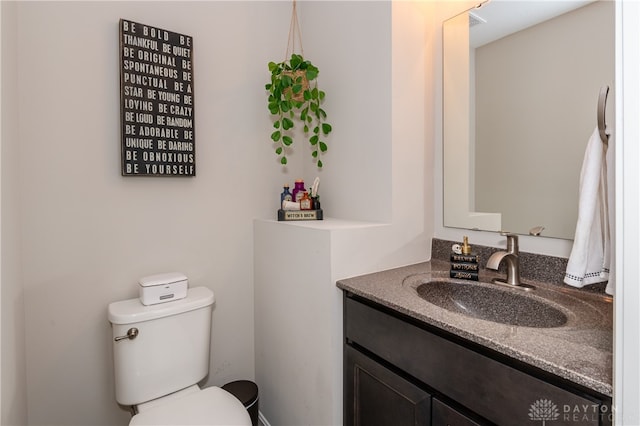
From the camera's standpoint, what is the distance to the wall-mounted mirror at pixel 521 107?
113 cm

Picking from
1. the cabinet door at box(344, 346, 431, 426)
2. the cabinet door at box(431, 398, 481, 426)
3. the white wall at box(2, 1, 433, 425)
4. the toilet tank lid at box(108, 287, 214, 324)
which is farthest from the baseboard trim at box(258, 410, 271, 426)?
the cabinet door at box(431, 398, 481, 426)

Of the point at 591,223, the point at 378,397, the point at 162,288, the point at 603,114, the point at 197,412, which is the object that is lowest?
the point at 197,412

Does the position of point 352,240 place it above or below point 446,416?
above

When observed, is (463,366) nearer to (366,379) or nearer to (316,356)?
(366,379)

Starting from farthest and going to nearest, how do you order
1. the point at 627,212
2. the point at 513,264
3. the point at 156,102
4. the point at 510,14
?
the point at 156,102 → the point at 510,14 → the point at 513,264 → the point at 627,212

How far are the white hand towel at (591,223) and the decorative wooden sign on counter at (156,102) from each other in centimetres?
149

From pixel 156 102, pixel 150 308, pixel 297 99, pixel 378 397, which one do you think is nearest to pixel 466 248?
pixel 378 397

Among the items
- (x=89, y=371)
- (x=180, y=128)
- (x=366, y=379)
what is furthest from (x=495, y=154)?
(x=89, y=371)

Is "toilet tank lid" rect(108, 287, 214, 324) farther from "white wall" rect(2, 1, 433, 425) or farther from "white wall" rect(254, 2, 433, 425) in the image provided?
"white wall" rect(254, 2, 433, 425)

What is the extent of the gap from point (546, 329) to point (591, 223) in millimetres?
382

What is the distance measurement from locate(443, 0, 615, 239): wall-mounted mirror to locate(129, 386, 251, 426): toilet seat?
3.87 feet

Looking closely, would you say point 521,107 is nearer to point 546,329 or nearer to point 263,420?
point 546,329

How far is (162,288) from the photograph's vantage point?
1.38 meters

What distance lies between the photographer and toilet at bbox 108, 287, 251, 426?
47.1 inches
